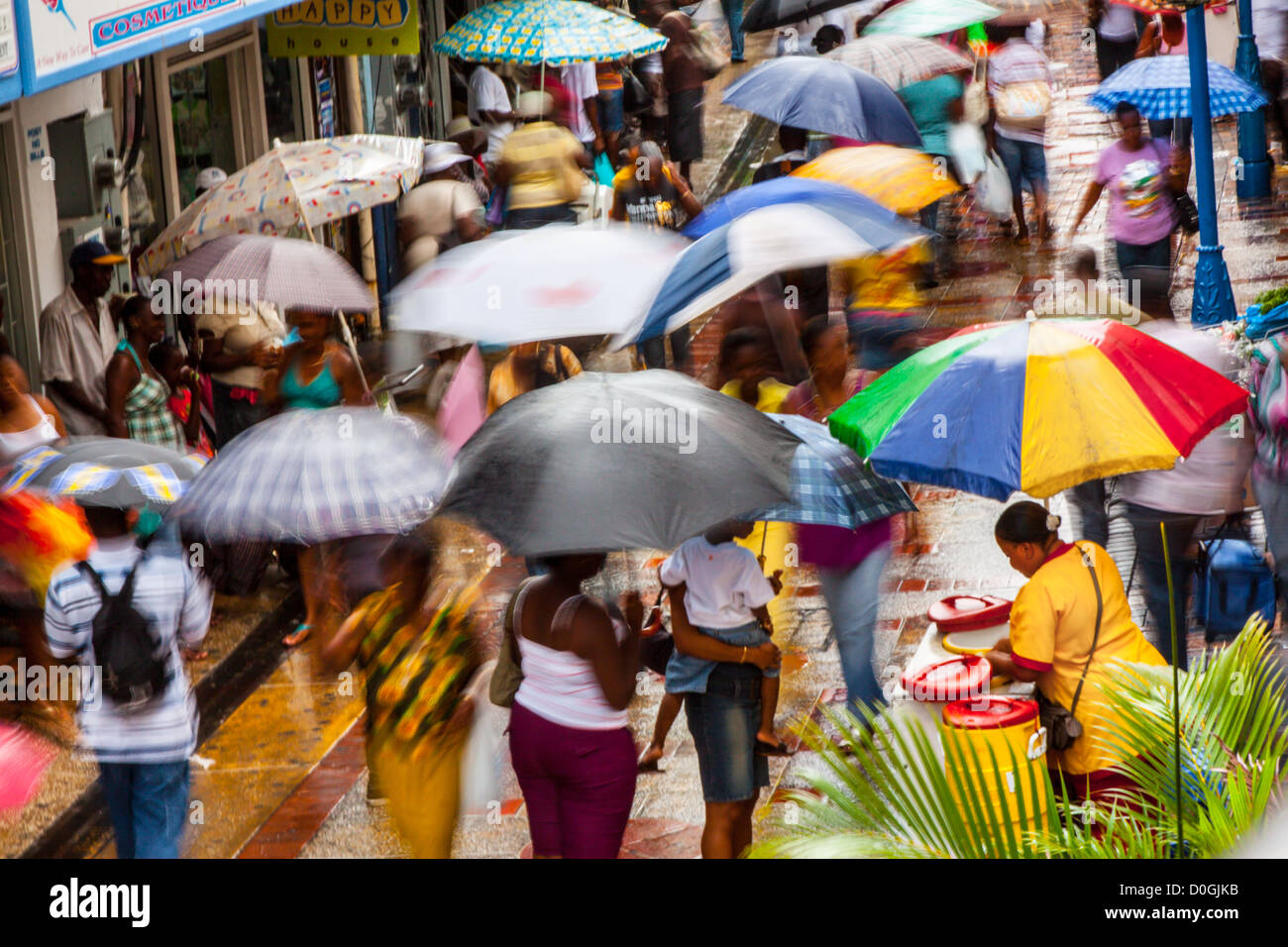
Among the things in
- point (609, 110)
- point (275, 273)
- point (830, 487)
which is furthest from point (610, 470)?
point (609, 110)

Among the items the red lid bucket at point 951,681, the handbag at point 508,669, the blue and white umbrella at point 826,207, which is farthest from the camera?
the blue and white umbrella at point 826,207

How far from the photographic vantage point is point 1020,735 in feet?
20.4

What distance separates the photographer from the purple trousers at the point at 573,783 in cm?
581

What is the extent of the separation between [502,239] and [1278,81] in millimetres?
9796

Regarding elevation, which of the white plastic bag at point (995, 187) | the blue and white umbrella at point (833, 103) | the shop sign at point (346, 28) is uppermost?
the shop sign at point (346, 28)

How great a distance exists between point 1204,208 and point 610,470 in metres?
8.15

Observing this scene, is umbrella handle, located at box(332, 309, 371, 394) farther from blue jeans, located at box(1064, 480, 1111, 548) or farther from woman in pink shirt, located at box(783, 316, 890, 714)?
blue jeans, located at box(1064, 480, 1111, 548)

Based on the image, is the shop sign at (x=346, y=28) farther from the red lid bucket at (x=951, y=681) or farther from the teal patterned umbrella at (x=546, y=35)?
the red lid bucket at (x=951, y=681)

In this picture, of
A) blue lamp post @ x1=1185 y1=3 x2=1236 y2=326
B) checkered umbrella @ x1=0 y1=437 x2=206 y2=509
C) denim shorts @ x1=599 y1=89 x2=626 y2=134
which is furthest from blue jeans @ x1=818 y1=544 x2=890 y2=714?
denim shorts @ x1=599 y1=89 x2=626 y2=134

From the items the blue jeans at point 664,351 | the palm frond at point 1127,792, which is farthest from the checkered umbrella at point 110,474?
the blue jeans at point 664,351

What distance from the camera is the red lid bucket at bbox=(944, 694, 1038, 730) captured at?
6.24 meters

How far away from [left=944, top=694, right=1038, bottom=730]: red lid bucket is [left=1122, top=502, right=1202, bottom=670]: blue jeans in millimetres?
1346

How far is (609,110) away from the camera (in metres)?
17.9

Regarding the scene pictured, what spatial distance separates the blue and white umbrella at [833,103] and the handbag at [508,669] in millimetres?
6416
